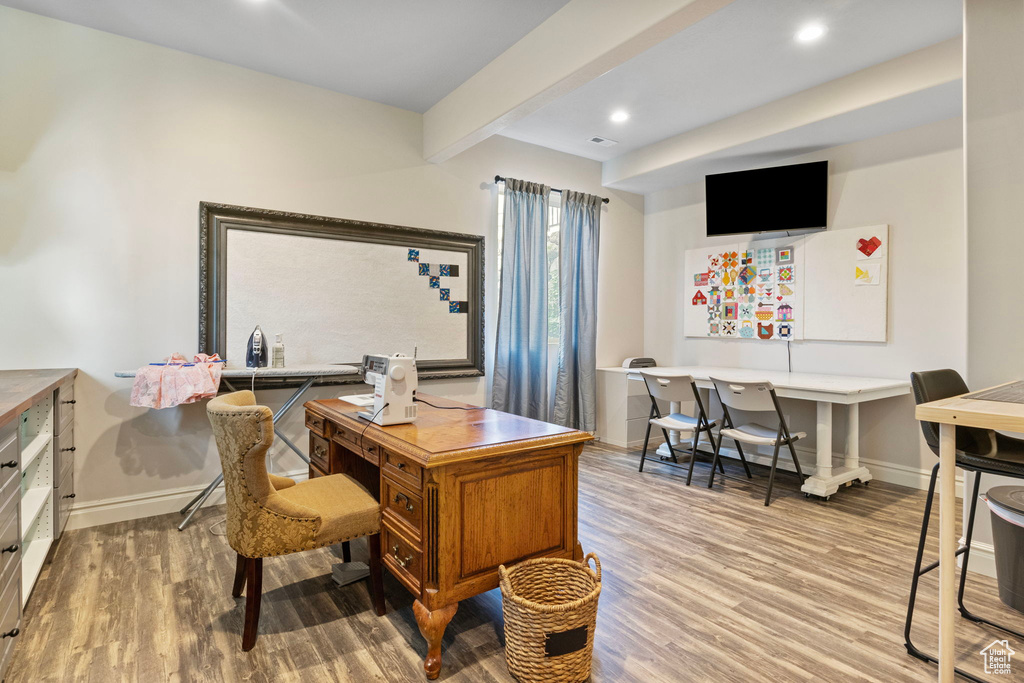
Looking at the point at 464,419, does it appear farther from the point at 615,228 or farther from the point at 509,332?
the point at 615,228

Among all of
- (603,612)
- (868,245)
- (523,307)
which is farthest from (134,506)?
(868,245)

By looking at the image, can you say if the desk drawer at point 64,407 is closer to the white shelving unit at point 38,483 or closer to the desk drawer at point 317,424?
the white shelving unit at point 38,483

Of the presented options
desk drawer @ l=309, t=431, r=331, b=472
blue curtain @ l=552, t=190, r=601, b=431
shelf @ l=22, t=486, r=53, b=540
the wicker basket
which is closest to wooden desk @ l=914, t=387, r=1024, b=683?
the wicker basket

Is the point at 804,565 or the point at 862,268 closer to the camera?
the point at 804,565

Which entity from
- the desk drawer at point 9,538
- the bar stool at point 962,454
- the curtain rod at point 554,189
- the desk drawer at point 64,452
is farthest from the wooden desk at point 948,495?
the curtain rod at point 554,189

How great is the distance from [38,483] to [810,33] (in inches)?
176

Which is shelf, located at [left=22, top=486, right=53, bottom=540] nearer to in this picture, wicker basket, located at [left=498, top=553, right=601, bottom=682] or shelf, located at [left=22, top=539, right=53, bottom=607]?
shelf, located at [left=22, top=539, right=53, bottom=607]

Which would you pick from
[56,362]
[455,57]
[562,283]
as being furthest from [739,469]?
[56,362]

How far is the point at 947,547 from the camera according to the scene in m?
1.46

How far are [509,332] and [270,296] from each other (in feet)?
6.10

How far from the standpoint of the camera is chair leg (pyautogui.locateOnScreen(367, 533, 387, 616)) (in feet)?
6.64

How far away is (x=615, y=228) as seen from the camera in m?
5.28

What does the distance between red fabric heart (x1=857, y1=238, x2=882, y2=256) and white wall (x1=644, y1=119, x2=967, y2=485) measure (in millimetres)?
90

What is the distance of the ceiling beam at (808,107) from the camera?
305cm
